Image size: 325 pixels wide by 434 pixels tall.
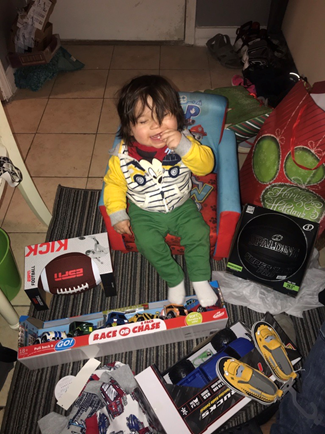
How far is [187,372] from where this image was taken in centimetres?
141

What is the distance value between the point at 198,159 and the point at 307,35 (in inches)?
80.8

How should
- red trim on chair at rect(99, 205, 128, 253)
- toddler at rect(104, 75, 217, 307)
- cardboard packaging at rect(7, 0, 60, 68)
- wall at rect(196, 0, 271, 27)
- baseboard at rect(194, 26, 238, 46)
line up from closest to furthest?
toddler at rect(104, 75, 217, 307) < red trim on chair at rect(99, 205, 128, 253) < cardboard packaging at rect(7, 0, 60, 68) < wall at rect(196, 0, 271, 27) < baseboard at rect(194, 26, 238, 46)

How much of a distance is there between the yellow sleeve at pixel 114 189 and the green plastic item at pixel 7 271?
58 cm

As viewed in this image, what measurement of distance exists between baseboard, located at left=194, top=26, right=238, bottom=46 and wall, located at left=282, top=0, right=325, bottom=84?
516mm

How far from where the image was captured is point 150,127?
1316 mm

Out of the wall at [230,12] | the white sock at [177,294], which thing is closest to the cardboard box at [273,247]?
the white sock at [177,294]

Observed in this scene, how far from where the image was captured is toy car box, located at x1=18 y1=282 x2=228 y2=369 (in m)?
1.39

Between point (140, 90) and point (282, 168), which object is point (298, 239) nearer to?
point (282, 168)

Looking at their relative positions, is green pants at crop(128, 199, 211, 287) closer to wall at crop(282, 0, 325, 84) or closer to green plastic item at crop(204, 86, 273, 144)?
green plastic item at crop(204, 86, 273, 144)

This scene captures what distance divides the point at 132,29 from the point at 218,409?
3494mm

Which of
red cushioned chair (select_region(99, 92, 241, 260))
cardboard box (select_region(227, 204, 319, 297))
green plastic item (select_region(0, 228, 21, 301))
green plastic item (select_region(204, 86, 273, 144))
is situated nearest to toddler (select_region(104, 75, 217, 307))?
red cushioned chair (select_region(99, 92, 241, 260))

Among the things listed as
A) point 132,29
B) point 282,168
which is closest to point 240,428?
point 282,168

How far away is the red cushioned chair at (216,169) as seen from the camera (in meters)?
1.64

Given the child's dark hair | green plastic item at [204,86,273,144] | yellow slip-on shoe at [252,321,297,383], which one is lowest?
yellow slip-on shoe at [252,321,297,383]
